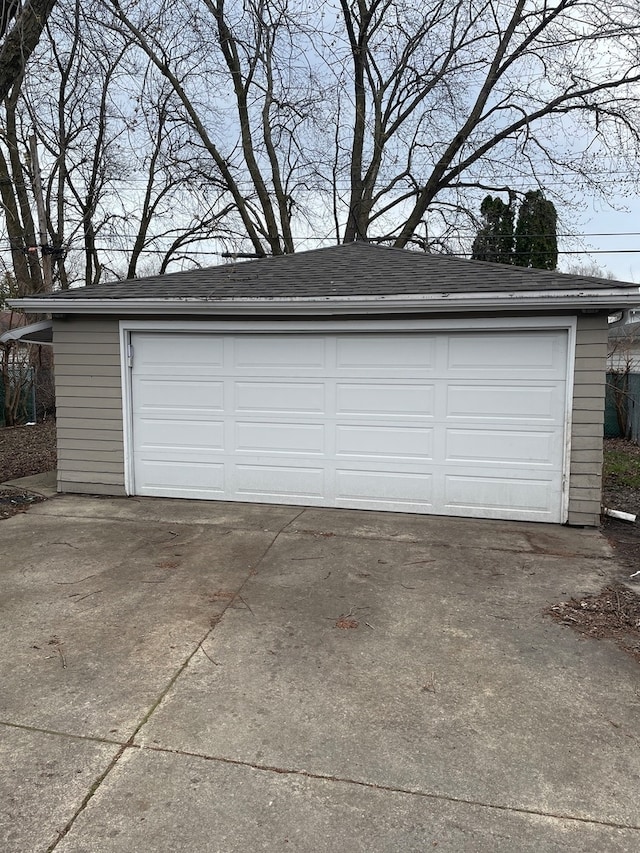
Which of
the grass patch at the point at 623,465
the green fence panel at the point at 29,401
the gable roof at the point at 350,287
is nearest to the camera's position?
the gable roof at the point at 350,287

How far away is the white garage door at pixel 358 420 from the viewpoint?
6.07 meters

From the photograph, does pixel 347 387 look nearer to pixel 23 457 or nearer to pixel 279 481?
pixel 279 481

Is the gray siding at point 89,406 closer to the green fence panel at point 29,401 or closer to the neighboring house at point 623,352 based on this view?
the green fence panel at point 29,401

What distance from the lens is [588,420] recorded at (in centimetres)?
584

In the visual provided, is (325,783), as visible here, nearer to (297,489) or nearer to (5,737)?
(5,737)

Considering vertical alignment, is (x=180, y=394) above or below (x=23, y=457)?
above

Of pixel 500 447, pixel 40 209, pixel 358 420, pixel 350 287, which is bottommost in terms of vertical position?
pixel 500 447

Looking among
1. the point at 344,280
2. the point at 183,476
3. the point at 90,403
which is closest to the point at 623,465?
the point at 344,280

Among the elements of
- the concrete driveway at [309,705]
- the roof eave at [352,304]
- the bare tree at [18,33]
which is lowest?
the concrete driveway at [309,705]

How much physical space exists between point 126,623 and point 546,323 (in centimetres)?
457

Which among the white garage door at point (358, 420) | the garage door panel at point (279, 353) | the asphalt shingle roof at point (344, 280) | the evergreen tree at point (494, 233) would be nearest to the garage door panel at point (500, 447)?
the white garage door at point (358, 420)

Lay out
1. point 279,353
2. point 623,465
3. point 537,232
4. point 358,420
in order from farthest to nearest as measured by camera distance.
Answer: point 537,232
point 623,465
point 279,353
point 358,420

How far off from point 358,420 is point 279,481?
3.70 feet

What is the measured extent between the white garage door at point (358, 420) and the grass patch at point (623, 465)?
281 cm
